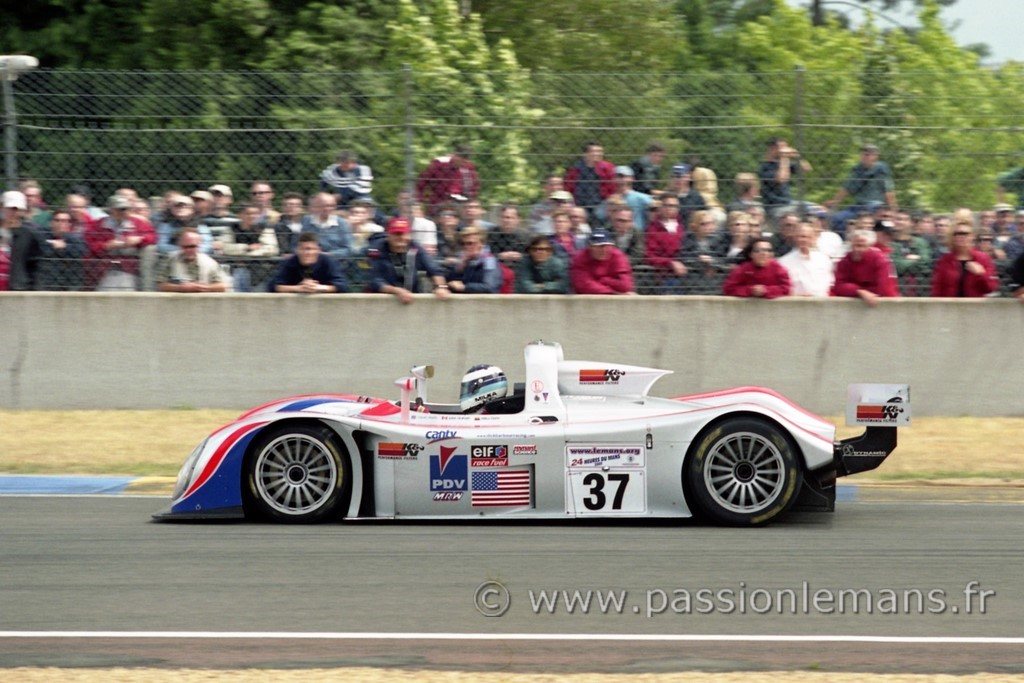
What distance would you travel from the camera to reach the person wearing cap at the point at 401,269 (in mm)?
12734

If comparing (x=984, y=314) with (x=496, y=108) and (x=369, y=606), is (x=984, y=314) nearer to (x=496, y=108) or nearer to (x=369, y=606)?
(x=496, y=108)

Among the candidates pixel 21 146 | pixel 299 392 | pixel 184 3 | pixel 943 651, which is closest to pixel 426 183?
pixel 299 392

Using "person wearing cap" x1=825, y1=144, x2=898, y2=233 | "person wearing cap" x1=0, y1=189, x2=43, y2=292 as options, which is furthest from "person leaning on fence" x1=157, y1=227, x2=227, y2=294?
"person wearing cap" x1=825, y1=144, x2=898, y2=233

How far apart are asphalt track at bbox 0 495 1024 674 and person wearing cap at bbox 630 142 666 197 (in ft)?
11.8

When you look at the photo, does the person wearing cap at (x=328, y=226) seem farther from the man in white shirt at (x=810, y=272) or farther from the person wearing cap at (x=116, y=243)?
the man in white shirt at (x=810, y=272)

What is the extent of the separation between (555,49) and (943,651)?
16.6m

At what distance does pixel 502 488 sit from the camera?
→ 9.04 m

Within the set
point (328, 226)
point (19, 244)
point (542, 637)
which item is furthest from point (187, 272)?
point (542, 637)

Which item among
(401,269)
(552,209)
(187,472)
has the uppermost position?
(552,209)

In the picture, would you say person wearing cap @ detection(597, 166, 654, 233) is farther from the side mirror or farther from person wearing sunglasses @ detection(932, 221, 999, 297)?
the side mirror

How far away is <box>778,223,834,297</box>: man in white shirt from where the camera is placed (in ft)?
41.8

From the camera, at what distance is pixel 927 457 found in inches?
451

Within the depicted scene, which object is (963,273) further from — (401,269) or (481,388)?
(481,388)

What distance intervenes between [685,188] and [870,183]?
153 centimetres
